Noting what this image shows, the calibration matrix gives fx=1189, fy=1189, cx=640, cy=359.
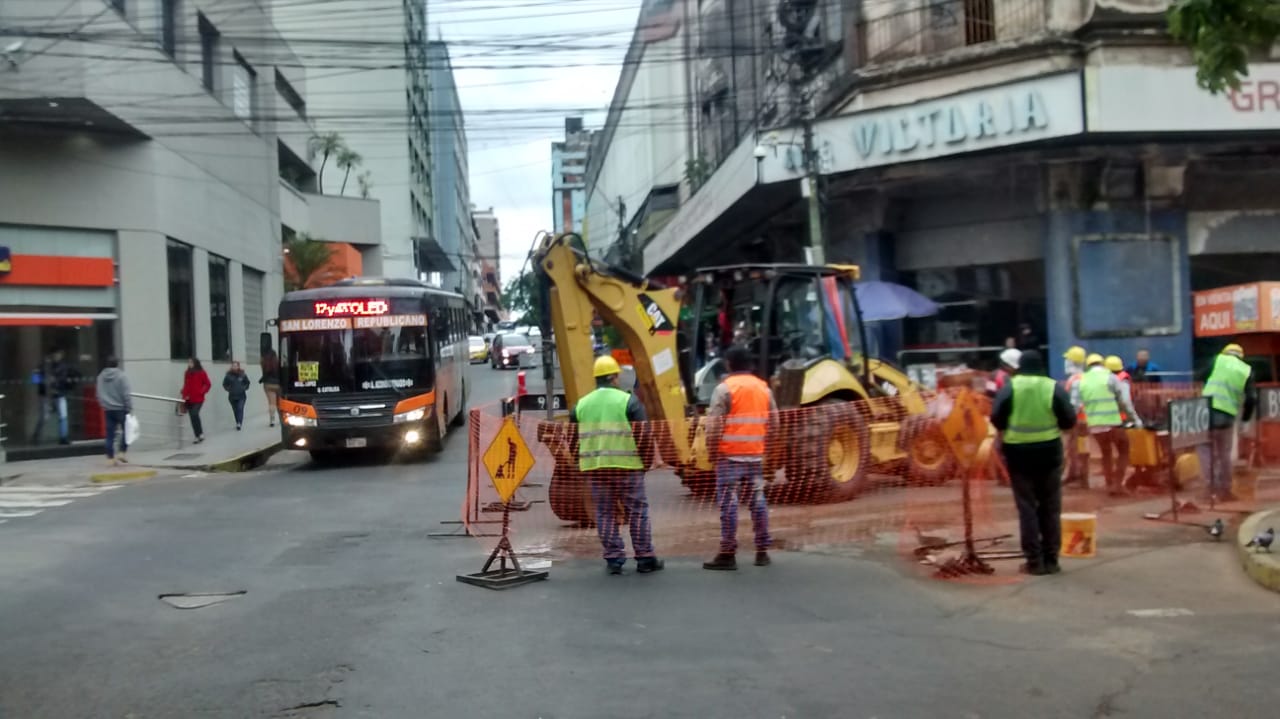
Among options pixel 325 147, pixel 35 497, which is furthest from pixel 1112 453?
pixel 325 147

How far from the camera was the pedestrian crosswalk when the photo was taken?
14.9 meters

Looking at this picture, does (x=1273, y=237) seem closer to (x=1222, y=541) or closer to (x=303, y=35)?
(x=1222, y=541)

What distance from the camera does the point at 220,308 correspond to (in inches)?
1142

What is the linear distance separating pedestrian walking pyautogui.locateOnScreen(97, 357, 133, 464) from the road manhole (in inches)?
453

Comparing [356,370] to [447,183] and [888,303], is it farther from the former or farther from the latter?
[447,183]

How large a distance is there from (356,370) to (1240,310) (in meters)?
13.4

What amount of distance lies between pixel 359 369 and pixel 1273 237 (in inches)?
664

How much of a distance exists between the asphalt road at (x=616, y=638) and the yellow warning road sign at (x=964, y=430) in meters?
1.14

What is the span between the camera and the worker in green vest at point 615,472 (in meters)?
9.68

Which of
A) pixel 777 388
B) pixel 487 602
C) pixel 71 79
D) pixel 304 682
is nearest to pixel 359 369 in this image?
pixel 71 79

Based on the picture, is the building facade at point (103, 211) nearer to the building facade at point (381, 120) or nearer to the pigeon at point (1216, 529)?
the pigeon at point (1216, 529)

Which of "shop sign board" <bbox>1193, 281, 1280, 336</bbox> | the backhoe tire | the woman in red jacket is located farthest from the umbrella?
the woman in red jacket

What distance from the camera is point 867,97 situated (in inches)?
896

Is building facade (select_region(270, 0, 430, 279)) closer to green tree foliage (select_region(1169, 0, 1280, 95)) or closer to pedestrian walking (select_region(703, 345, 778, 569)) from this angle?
pedestrian walking (select_region(703, 345, 778, 569))
